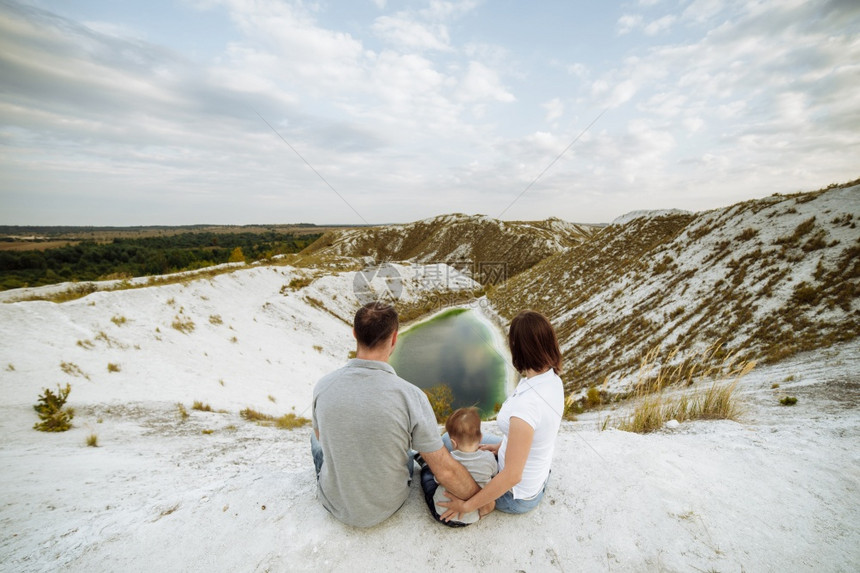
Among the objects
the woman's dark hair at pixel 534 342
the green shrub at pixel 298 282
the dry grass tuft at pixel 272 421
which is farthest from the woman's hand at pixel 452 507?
the green shrub at pixel 298 282

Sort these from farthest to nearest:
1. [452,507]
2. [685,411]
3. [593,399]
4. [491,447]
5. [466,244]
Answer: [466,244] < [593,399] < [685,411] < [491,447] < [452,507]

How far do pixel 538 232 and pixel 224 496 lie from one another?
6798 centimetres

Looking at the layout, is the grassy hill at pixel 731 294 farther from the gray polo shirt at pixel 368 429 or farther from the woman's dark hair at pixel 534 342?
the gray polo shirt at pixel 368 429

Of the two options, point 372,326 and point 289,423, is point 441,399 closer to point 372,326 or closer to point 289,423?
point 289,423

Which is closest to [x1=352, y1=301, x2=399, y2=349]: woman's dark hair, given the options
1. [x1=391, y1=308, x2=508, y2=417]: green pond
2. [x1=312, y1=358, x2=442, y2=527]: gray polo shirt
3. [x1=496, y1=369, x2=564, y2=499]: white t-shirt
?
[x1=312, y1=358, x2=442, y2=527]: gray polo shirt

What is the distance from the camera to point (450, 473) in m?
2.45

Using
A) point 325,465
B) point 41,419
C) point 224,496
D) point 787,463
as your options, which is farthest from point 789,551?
point 41,419

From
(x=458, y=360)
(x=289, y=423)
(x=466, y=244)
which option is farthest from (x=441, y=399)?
(x=466, y=244)

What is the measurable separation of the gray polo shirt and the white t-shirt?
0.66m

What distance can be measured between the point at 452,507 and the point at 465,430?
1.98ft

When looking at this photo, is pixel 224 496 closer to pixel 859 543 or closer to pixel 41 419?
pixel 859 543

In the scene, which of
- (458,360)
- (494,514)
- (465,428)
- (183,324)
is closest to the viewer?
(465,428)

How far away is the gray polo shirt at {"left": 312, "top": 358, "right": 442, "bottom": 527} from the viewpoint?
2.32 meters

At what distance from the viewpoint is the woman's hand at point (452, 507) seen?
2541 millimetres
